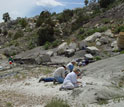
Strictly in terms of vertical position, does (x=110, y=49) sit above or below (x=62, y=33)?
below

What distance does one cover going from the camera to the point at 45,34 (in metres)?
31.4

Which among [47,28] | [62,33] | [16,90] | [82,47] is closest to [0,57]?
[47,28]

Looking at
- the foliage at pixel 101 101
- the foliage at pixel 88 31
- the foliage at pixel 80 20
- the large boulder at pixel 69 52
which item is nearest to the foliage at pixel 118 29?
the foliage at pixel 88 31

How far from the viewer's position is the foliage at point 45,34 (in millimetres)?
31422

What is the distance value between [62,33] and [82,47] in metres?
12.6

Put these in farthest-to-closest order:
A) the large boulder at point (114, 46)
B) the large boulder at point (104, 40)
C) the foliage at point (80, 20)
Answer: the foliage at point (80, 20)
the large boulder at point (104, 40)
the large boulder at point (114, 46)

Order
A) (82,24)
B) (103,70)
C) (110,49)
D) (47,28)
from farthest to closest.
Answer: (82,24)
(47,28)
(110,49)
(103,70)

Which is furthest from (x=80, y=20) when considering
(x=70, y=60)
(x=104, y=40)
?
(x=70, y=60)

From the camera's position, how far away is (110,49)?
20.9 metres

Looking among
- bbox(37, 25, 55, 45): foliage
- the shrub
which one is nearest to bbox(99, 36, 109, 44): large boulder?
the shrub

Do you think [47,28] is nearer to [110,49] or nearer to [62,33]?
[62,33]

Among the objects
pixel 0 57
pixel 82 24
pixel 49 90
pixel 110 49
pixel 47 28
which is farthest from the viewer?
pixel 82 24

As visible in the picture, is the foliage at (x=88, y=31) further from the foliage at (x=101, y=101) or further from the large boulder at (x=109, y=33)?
the foliage at (x=101, y=101)

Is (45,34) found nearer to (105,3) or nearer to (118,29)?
(118,29)
